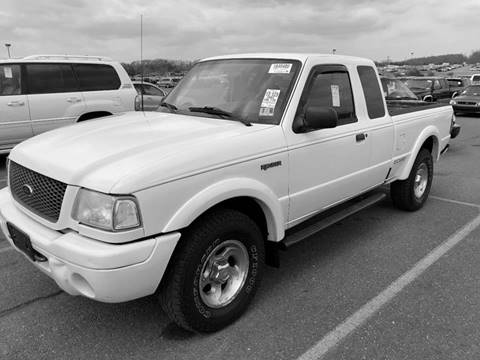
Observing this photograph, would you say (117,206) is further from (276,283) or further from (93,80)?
(93,80)

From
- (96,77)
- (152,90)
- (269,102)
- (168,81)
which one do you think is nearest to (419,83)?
(152,90)

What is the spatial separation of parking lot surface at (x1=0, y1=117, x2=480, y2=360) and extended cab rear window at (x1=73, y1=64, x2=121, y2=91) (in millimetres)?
5053

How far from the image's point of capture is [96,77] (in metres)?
8.94

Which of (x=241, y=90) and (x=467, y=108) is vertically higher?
(x=241, y=90)

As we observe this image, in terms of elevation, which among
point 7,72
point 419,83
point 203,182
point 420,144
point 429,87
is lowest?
point 420,144

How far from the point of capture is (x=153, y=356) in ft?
8.83

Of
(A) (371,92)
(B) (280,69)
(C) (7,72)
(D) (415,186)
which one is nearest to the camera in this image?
(B) (280,69)

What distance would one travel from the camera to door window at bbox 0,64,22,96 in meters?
7.83

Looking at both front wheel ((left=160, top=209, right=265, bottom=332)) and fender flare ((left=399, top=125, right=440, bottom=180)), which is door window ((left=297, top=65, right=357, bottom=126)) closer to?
front wheel ((left=160, top=209, right=265, bottom=332))

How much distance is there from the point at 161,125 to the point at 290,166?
101 cm

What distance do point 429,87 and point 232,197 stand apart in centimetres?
1842

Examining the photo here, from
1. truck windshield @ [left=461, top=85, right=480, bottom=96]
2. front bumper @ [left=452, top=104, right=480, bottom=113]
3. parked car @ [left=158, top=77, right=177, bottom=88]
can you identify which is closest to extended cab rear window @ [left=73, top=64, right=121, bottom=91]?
parked car @ [left=158, top=77, right=177, bottom=88]

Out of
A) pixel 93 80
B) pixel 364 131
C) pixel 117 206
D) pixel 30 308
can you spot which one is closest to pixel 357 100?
pixel 364 131

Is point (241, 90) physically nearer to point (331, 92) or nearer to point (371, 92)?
point (331, 92)
